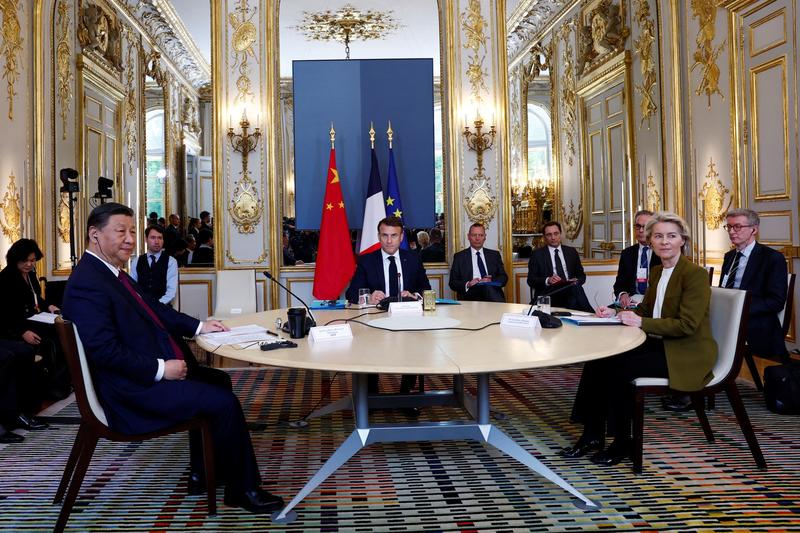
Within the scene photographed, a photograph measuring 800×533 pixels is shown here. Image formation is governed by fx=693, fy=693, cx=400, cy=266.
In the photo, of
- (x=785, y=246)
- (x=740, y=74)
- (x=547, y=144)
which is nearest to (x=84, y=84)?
(x=547, y=144)

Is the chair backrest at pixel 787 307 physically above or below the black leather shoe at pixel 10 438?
above

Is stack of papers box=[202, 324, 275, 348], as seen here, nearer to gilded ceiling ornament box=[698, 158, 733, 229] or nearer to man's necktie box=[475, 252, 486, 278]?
man's necktie box=[475, 252, 486, 278]

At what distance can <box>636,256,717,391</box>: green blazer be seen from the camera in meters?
3.05

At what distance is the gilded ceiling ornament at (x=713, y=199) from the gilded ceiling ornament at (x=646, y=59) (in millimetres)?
990

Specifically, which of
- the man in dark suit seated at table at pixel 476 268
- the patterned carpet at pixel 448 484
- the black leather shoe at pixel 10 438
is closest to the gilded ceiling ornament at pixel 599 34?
the man in dark suit seated at table at pixel 476 268

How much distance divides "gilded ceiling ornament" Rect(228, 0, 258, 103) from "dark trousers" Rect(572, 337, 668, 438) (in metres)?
4.97

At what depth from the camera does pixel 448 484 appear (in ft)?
9.79

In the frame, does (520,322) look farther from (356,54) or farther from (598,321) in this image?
(356,54)

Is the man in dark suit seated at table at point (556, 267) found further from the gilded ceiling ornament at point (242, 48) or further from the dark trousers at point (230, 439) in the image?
the dark trousers at point (230, 439)

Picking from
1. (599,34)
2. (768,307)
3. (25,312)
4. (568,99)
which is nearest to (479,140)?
(568,99)

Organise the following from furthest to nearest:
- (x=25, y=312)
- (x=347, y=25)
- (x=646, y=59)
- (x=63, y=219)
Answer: (x=347, y=25), (x=646, y=59), (x=63, y=219), (x=25, y=312)

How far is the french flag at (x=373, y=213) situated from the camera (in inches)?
261

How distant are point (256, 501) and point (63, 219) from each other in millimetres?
5228

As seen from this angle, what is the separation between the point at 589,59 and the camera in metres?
7.97
